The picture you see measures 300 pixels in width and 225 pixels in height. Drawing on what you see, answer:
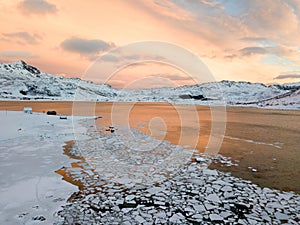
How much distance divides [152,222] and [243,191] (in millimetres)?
3379

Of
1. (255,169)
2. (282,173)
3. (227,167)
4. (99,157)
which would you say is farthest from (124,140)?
(282,173)

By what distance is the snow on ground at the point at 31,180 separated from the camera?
5070 millimetres

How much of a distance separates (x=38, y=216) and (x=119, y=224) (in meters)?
1.93

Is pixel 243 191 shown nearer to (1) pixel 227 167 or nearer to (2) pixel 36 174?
(1) pixel 227 167

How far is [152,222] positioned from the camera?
4.92 m

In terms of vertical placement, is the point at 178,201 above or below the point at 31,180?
below

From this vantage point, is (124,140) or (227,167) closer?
(227,167)

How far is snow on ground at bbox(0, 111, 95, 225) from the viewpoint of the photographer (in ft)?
16.6

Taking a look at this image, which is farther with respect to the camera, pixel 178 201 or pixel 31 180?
pixel 31 180

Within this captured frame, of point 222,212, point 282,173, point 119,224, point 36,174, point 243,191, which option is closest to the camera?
point 119,224

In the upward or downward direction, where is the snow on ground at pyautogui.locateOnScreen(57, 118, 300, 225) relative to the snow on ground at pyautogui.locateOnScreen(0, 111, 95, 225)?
downward

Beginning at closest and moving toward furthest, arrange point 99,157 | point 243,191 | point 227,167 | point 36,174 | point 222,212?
point 222,212
point 243,191
point 36,174
point 227,167
point 99,157

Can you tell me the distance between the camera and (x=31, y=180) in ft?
23.2

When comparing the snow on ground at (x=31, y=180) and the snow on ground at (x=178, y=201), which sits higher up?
the snow on ground at (x=31, y=180)
